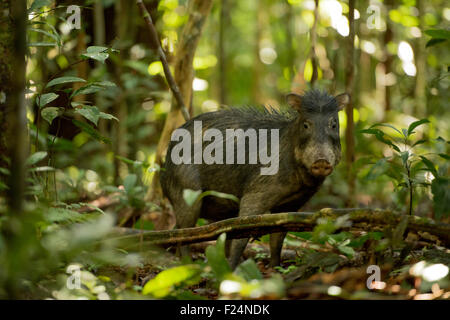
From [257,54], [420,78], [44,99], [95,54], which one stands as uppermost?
[257,54]

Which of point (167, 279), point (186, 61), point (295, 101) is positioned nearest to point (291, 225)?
point (167, 279)

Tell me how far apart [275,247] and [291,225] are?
179cm

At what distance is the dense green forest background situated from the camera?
12.2 ft

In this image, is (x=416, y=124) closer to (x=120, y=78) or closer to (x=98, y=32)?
(x=98, y=32)

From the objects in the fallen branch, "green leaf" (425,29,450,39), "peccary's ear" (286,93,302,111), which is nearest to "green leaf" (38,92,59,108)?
the fallen branch

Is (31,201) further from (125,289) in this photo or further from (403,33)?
(403,33)

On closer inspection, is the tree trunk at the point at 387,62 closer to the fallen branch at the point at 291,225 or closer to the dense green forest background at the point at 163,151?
the dense green forest background at the point at 163,151

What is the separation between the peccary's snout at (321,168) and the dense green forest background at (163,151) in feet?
1.63

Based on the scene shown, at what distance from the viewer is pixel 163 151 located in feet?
26.6

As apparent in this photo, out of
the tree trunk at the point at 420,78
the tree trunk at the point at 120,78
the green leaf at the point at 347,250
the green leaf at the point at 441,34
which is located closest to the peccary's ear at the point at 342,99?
the green leaf at the point at 441,34

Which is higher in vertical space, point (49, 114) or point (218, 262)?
point (49, 114)

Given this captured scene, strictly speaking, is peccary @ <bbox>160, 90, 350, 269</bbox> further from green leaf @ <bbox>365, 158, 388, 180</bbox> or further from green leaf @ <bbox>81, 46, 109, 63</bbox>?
green leaf @ <bbox>81, 46, 109, 63</bbox>

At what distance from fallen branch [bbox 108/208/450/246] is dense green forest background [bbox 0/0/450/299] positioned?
6 centimetres

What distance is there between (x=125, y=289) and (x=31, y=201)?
1.12m
